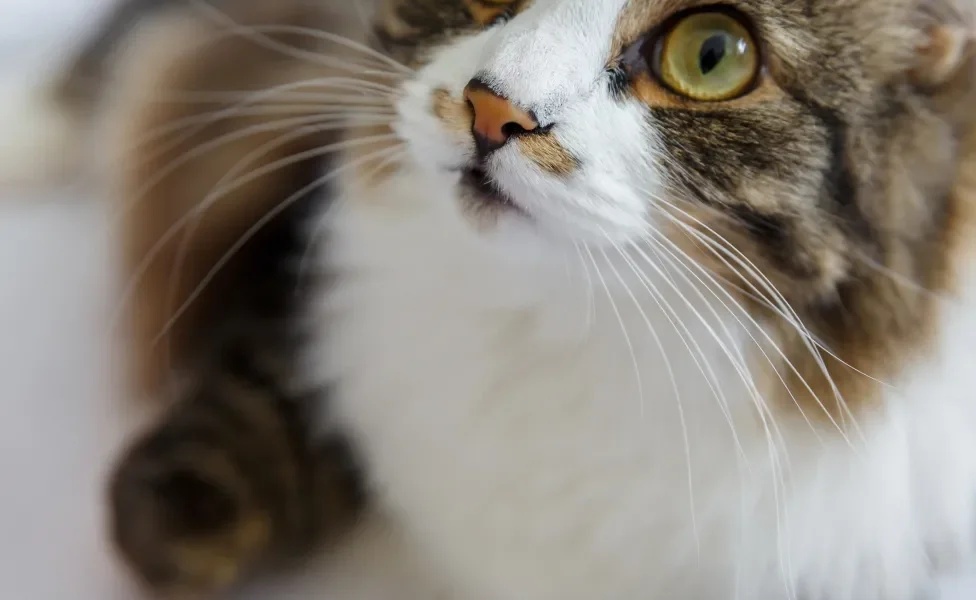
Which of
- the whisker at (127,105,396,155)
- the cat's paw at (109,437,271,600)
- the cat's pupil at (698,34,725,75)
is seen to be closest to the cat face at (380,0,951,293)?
the cat's pupil at (698,34,725,75)

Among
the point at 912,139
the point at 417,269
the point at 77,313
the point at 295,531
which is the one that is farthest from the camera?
the point at 77,313

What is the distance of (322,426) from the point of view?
0.72 m

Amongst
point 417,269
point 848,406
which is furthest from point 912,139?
point 417,269

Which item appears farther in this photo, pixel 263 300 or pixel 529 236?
pixel 263 300

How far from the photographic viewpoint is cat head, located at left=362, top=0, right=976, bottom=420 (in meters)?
0.44

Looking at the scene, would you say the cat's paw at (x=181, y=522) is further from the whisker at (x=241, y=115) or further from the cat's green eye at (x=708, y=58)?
the cat's green eye at (x=708, y=58)

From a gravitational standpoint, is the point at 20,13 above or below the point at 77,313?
above

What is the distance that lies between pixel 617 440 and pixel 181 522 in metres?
0.35

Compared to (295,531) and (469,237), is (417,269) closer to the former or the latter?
(469,237)

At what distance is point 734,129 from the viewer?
45 cm

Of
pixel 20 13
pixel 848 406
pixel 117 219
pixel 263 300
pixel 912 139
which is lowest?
pixel 848 406

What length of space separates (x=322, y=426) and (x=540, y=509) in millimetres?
222

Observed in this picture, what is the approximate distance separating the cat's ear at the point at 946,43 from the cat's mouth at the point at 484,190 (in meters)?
0.24

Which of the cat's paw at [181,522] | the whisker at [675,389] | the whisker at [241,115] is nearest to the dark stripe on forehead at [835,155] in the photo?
the whisker at [675,389]
